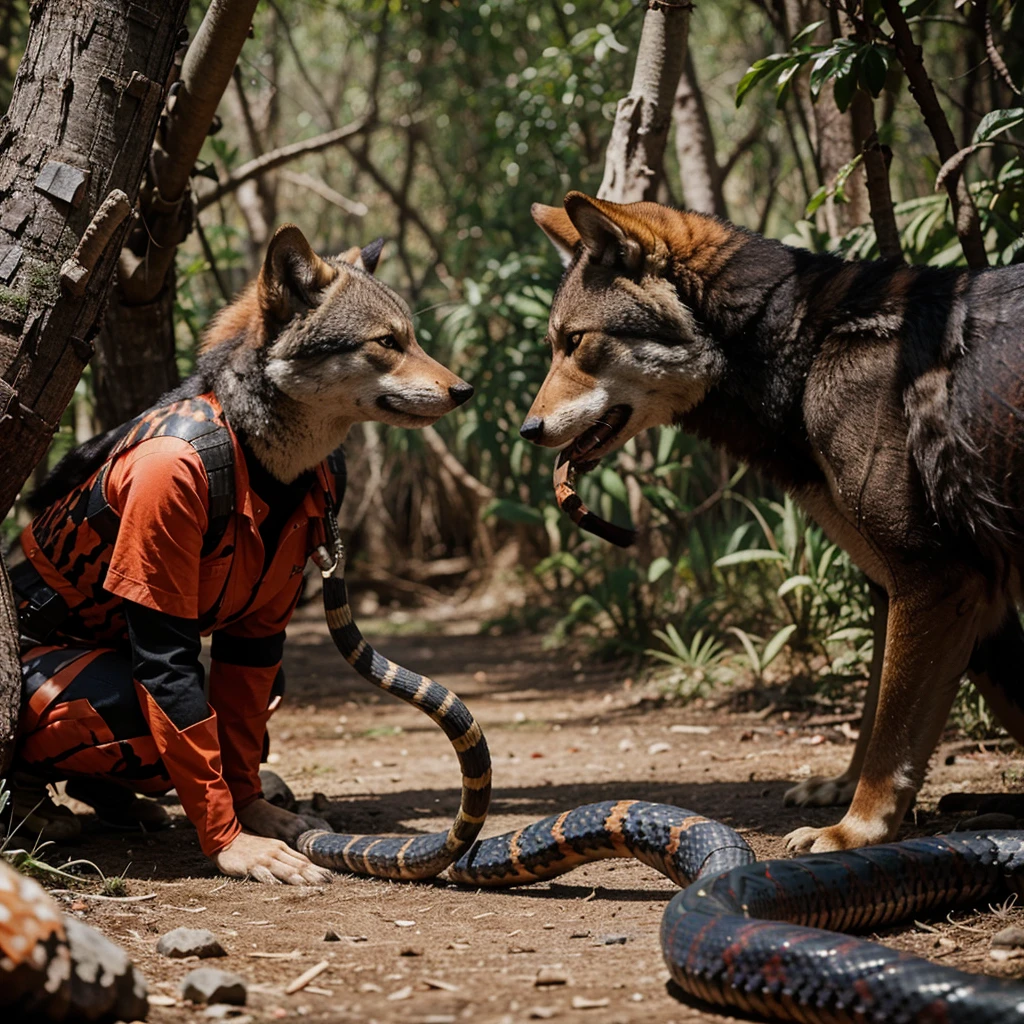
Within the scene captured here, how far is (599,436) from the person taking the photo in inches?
168

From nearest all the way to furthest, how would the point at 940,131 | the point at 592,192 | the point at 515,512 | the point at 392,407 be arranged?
the point at 392,407 → the point at 940,131 → the point at 515,512 → the point at 592,192

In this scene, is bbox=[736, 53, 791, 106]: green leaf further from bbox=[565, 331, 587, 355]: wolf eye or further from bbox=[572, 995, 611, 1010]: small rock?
bbox=[572, 995, 611, 1010]: small rock

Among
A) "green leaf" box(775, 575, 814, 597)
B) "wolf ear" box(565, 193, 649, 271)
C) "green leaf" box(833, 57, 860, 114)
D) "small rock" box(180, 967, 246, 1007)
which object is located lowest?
"small rock" box(180, 967, 246, 1007)

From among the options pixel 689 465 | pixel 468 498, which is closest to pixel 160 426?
pixel 689 465

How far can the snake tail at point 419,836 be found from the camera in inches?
143

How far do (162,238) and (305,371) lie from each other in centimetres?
166

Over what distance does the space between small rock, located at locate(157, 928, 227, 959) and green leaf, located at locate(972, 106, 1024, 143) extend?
143 inches

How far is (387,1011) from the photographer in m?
2.40

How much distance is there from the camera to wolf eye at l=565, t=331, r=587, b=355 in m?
4.21

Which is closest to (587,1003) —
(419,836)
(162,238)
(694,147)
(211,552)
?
(419,836)

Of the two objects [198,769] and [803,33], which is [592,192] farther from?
[198,769]

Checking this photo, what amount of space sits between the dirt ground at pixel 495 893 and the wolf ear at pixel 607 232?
82.5 inches

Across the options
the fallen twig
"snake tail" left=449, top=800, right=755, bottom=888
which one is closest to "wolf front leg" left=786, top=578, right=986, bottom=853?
"snake tail" left=449, top=800, right=755, bottom=888

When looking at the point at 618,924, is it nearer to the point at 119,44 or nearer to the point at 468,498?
the point at 119,44
